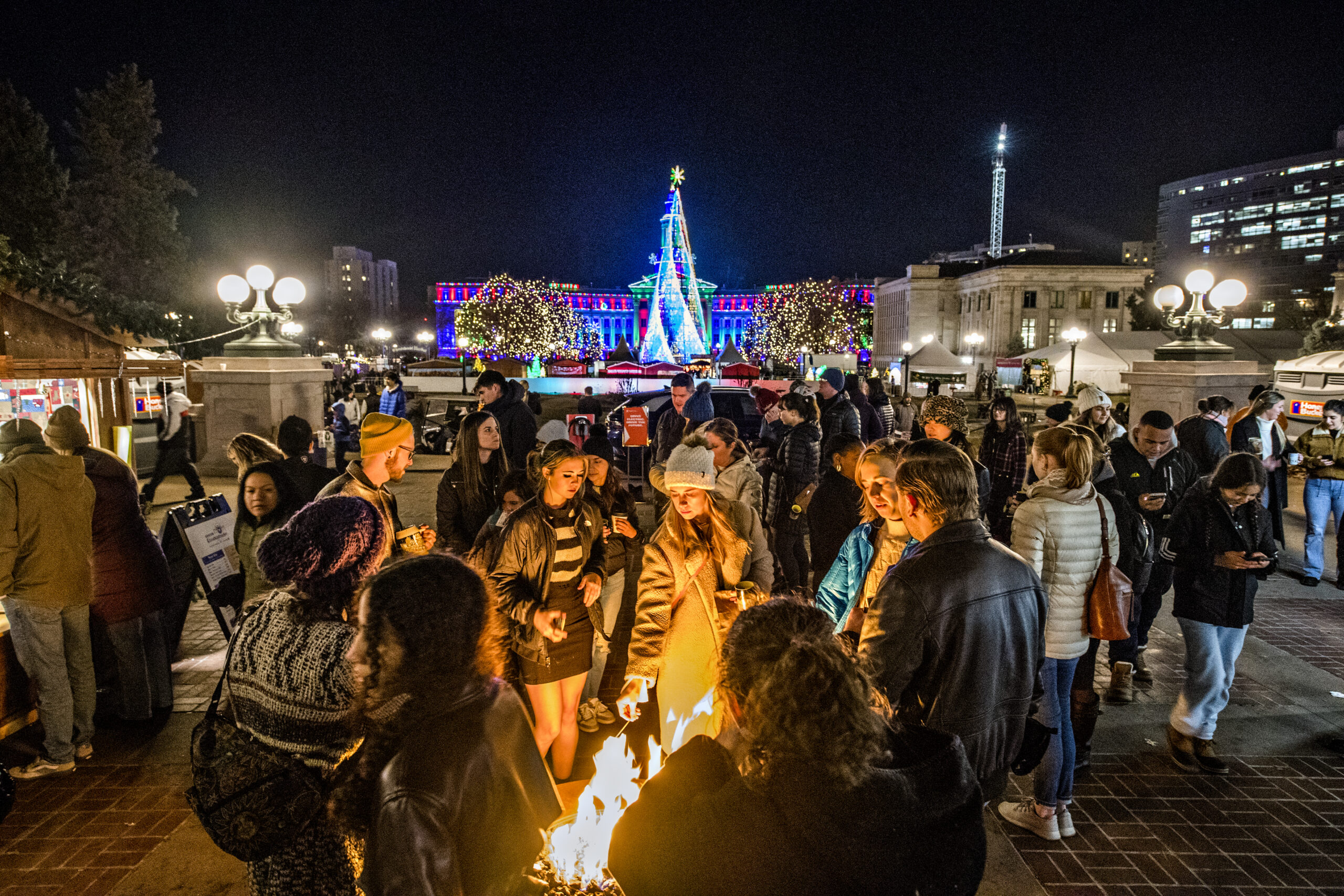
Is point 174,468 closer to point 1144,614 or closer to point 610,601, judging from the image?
point 610,601

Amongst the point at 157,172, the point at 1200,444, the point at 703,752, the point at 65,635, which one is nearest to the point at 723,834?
the point at 703,752

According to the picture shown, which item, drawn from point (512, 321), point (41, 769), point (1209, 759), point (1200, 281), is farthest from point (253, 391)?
point (512, 321)

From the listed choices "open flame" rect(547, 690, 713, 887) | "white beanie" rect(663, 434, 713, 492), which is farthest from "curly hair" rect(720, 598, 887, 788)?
"white beanie" rect(663, 434, 713, 492)

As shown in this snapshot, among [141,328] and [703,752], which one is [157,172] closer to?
[141,328]

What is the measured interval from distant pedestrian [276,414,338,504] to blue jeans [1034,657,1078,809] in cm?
461

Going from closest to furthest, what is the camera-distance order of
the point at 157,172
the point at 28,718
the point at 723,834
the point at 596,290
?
the point at 723,834 → the point at 28,718 → the point at 157,172 → the point at 596,290

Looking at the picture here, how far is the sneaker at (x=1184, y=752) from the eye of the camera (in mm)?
4426

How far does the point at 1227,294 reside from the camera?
34.1 ft

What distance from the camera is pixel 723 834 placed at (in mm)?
1441

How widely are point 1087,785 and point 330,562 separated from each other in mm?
4303

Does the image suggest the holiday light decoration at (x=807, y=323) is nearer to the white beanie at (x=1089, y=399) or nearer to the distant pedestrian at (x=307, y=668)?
the white beanie at (x=1089, y=399)

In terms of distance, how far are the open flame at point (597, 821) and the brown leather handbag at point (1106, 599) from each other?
7.33ft

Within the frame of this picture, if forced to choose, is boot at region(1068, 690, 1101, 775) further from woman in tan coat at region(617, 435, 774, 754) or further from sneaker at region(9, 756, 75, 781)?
sneaker at region(9, 756, 75, 781)

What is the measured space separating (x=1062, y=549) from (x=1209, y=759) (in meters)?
2.08
